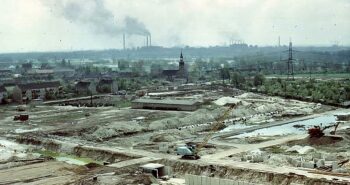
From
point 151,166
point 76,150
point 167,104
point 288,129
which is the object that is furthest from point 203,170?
point 167,104

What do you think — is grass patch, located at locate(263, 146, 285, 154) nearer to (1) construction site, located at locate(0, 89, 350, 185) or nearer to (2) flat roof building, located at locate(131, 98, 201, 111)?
(1) construction site, located at locate(0, 89, 350, 185)

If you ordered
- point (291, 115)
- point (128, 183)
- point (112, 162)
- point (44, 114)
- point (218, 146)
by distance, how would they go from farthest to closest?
1. point (44, 114)
2. point (291, 115)
3. point (218, 146)
4. point (112, 162)
5. point (128, 183)

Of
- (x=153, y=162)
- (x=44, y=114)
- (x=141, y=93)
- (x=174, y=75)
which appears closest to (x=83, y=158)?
(x=153, y=162)

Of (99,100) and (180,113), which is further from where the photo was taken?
(99,100)

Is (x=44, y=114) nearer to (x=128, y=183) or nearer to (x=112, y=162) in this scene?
(x=112, y=162)

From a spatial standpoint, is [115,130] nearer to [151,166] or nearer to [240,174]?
[151,166]

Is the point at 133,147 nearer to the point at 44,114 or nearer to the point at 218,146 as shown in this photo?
the point at 218,146

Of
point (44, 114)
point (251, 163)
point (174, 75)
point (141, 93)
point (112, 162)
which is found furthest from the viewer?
point (174, 75)
